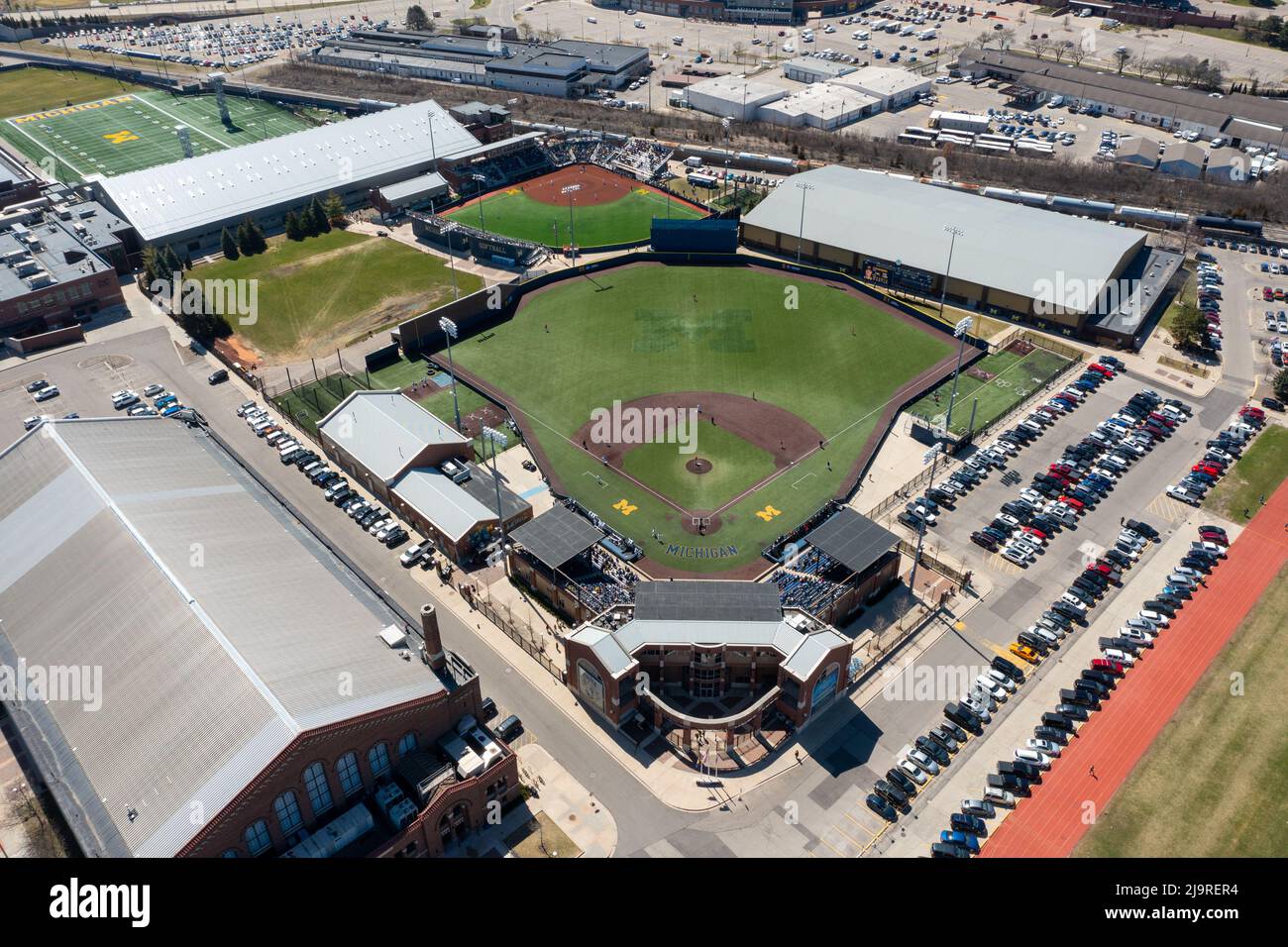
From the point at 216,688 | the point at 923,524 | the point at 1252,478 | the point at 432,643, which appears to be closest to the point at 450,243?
the point at 432,643

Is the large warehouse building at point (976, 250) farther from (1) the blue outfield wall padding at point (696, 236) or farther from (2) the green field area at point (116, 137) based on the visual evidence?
(2) the green field area at point (116, 137)

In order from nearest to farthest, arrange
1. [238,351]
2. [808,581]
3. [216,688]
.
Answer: [216,688], [808,581], [238,351]

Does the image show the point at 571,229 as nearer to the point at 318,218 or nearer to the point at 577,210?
the point at 577,210

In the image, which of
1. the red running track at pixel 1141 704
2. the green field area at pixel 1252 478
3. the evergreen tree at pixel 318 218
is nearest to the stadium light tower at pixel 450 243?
the evergreen tree at pixel 318 218

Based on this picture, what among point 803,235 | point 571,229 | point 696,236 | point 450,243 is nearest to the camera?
point 803,235

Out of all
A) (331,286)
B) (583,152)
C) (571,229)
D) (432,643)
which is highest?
(583,152)

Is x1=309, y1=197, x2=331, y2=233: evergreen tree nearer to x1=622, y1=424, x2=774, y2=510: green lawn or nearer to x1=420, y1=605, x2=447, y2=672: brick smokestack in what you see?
x1=622, y1=424, x2=774, y2=510: green lawn

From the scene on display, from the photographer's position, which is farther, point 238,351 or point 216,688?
point 238,351
